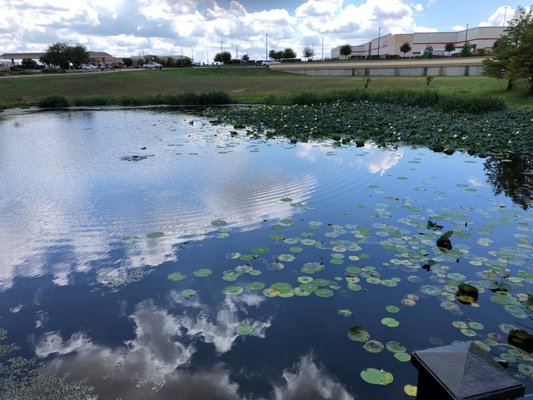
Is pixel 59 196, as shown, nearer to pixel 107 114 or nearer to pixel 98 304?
pixel 98 304

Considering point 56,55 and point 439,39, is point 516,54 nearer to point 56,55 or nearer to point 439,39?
point 56,55

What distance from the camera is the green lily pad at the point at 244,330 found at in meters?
3.83

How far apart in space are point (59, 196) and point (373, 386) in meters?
7.22

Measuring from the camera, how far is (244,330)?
3.87 m

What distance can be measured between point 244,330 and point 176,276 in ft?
4.51

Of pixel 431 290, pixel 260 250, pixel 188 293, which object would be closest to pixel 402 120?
pixel 260 250

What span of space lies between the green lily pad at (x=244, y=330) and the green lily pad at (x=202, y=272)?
1.12 meters

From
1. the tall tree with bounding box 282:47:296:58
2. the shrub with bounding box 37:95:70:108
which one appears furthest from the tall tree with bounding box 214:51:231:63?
the shrub with bounding box 37:95:70:108

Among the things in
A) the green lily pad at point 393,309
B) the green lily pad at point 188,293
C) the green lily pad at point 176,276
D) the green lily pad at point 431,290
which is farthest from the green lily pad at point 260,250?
the green lily pad at point 431,290

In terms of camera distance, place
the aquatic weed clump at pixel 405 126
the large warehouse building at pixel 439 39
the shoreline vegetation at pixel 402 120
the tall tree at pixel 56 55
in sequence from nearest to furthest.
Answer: the aquatic weed clump at pixel 405 126 → the shoreline vegetation at pixel 402 120 → the tall tree at pixel 56 55 → the large warehouse building at pixel 439 39

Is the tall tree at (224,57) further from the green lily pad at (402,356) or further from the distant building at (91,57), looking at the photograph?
the green lily pad at (402,356)

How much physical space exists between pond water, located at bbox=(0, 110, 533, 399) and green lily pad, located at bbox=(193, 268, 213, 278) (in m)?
0.03

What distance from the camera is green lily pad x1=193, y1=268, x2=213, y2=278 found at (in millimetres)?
4875

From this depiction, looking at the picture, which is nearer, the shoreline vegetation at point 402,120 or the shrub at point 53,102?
the shoreline vegetation at point 402,120
